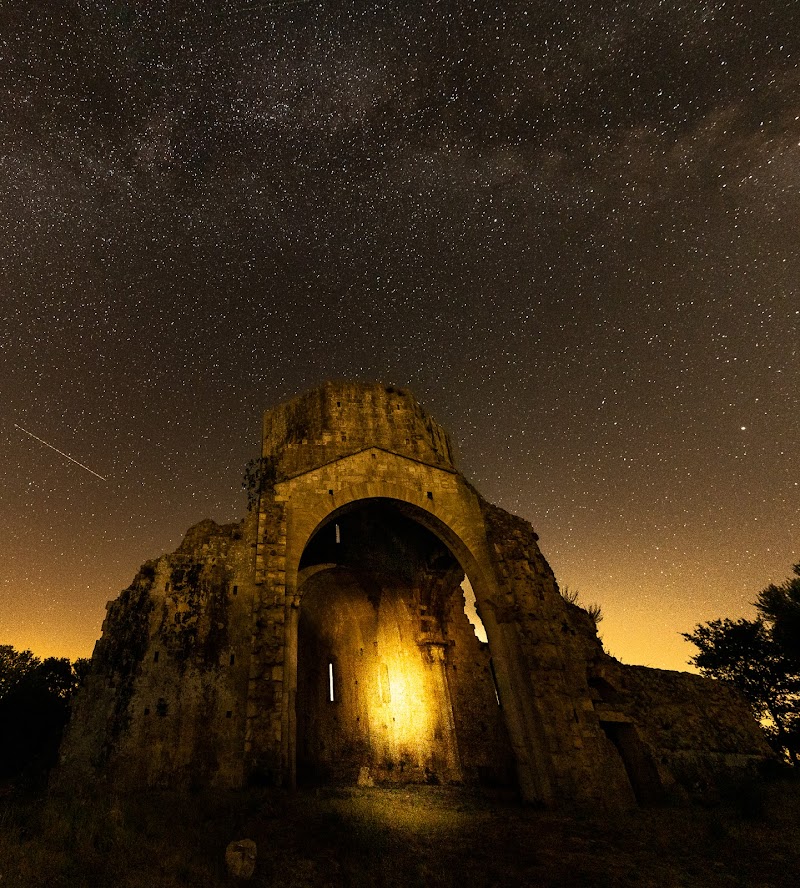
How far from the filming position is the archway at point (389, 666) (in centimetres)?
1861

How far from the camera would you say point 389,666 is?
20297 millimetres

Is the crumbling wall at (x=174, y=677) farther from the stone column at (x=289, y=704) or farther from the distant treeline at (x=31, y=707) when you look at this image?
the distant treeline at (x=31, y=707)

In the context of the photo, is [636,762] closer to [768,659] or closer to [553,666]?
[553,666]

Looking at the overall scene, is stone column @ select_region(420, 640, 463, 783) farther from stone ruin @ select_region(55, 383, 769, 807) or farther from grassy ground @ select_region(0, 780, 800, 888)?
grassy ground @ select_region(0, 780, 800, 888)

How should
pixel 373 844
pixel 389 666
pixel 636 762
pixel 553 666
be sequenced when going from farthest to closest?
pixel 389 666 < pixel 553 666 < pixel 636 762 < pixel 373 844

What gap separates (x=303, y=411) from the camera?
18.5 meters

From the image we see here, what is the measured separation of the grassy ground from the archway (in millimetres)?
8703

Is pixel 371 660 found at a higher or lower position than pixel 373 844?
higher

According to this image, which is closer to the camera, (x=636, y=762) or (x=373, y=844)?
(x=373, y=844)

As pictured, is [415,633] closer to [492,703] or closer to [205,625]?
[492,703]

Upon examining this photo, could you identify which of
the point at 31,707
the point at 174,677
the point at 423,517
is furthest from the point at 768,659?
the point at 31,707

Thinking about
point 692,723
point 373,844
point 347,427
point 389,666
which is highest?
point 347,427

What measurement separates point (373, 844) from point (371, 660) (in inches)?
527

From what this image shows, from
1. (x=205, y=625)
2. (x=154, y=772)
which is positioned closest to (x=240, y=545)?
(x=205, y=625)
